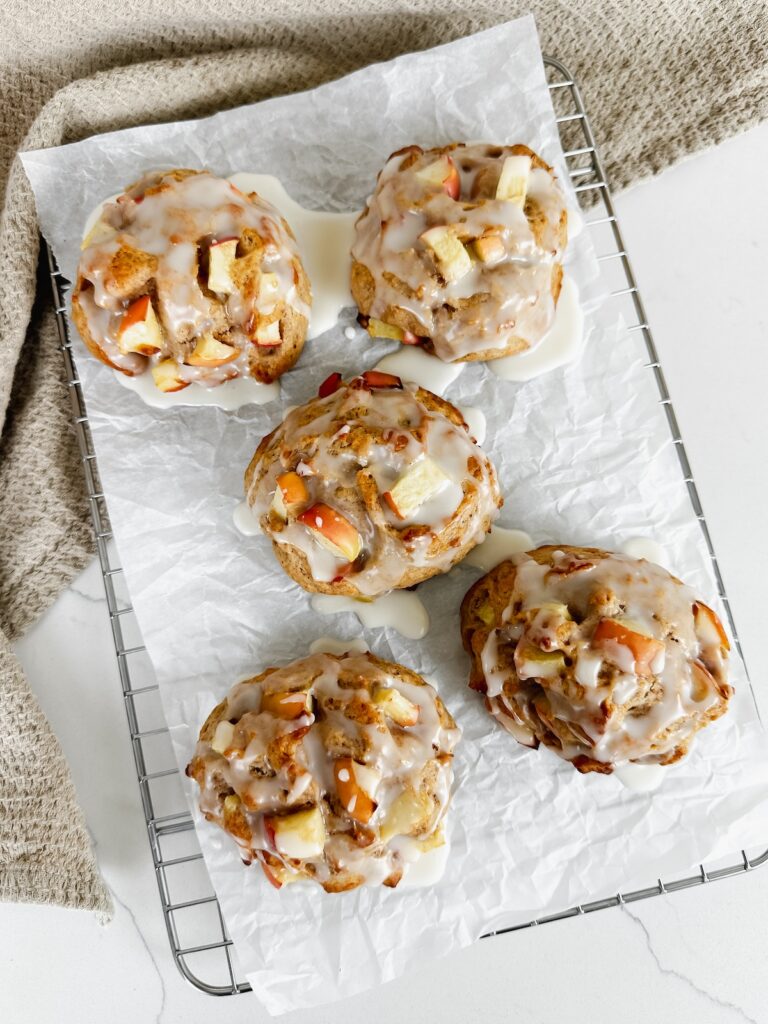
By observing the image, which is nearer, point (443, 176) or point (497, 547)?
point (443, 176)

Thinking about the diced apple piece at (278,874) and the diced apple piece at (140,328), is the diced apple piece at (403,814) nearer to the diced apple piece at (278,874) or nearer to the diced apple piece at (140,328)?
the diced apple piece at (278,874)

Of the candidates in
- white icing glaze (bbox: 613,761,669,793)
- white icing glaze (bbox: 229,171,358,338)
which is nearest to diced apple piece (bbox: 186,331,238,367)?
white icing glaze (bbox: 229,171,358,338)

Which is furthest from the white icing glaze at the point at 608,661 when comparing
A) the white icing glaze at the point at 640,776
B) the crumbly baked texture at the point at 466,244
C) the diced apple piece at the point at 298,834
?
the crumbly baked texture at the point at 466,244

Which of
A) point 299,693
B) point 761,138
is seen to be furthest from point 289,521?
point 761,138

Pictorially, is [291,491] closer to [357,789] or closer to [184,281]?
[184,281]

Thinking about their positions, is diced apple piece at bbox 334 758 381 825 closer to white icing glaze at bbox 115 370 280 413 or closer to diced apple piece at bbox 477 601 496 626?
diced apple piece at bbox 477 601 496 626

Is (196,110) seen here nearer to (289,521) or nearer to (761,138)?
(289,521)

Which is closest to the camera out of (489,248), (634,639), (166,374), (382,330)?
(634,639)

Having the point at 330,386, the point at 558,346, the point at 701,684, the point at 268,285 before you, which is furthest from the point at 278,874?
the point at 558,346
